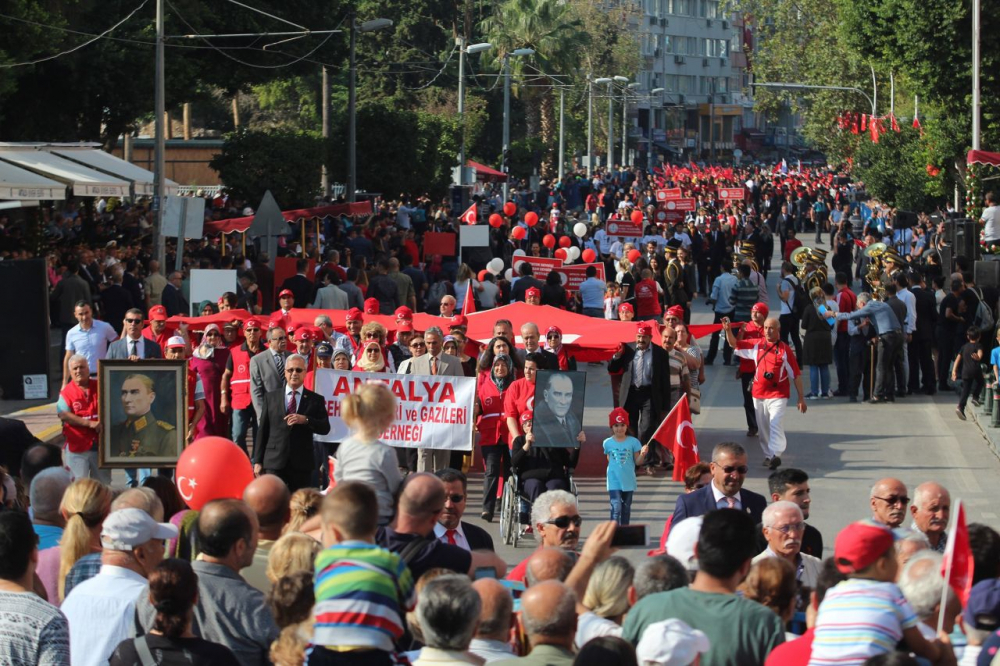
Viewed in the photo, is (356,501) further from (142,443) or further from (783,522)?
(142,443)

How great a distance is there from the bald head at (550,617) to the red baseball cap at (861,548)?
1.00m

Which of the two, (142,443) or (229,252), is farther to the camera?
(229,252)

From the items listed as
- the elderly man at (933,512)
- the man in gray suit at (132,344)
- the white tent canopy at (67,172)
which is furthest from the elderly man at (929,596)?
the white tent canopy at (67,172)

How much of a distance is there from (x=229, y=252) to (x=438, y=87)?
3891 cm

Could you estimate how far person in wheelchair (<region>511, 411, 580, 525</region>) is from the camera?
11.8 meters

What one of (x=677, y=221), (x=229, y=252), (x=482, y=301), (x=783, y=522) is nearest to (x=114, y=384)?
(x=783, y=522)

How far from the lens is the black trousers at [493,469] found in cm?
1314

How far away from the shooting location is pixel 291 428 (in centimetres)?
1173

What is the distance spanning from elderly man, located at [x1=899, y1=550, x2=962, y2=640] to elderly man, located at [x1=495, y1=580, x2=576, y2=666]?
126cm

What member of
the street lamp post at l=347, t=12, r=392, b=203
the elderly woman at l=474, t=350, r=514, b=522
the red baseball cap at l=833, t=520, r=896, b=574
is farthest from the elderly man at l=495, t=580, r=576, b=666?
the street lamp post at l=347, t=12, r=392, b=203

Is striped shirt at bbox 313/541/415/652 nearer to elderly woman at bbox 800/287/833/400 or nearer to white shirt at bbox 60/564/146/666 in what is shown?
white shirt at bbox 60/564/146/666

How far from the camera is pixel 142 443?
11.7 metres

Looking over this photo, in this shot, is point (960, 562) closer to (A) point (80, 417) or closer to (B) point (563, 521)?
(B) point (563, 521)

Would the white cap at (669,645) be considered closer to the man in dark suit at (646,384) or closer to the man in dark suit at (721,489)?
the man in dark suit at (721,489)
